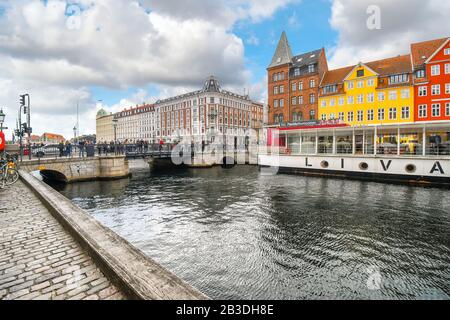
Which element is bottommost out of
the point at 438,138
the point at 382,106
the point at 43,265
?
the point at 43,265

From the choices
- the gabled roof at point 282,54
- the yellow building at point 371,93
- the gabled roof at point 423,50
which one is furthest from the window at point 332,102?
the gabled roof at point 282,54

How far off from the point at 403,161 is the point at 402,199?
8.17m

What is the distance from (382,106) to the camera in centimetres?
4047

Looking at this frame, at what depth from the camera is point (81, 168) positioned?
2325 cm

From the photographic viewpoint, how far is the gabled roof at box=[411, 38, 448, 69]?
1528 inches

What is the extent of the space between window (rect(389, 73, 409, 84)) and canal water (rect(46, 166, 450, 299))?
3000 centimetres

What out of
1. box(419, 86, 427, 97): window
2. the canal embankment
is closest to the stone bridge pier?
the canal embankment

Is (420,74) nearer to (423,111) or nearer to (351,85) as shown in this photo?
(423,111)

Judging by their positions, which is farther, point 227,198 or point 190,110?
point 190,110

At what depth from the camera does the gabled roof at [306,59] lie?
4866 centimetres

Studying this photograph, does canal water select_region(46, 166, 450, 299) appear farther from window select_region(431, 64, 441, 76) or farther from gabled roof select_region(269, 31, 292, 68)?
gabled roof select_region(269, 31, 292, 68)

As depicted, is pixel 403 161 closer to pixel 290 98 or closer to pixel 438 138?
pixel 438 138

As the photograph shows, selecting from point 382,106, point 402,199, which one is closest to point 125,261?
point 402,199
